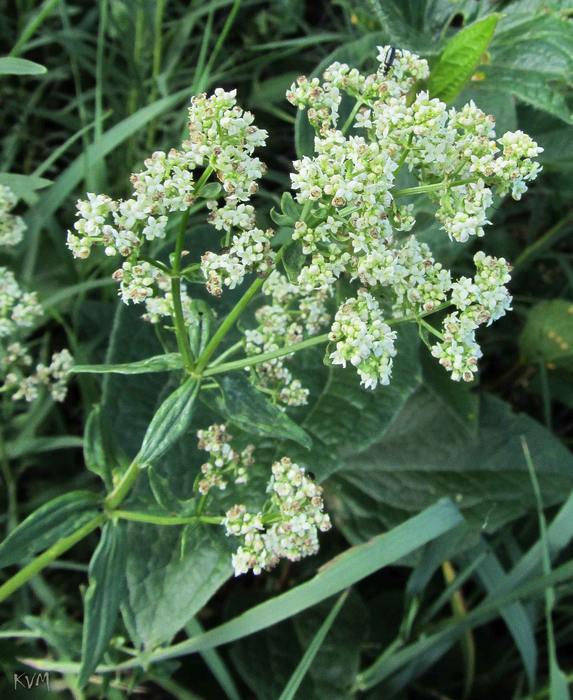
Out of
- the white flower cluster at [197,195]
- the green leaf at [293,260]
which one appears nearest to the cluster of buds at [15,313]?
the white flower cluster at [197,195]

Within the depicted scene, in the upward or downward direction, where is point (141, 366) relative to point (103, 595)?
upward

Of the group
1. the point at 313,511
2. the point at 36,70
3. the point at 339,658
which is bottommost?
the point at 339,658

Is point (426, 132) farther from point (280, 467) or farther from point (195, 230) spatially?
point (195, 230)

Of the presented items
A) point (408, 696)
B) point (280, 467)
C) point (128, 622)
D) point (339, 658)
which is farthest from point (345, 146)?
point (408, 696)

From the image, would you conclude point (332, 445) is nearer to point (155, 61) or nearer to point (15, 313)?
point (15, 313)

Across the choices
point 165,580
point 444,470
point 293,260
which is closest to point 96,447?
point 165,580

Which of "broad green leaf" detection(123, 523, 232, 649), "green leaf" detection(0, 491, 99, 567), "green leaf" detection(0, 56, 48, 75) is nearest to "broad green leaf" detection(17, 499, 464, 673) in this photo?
"broad green leaf" detection(123, 523, 232, 649)
